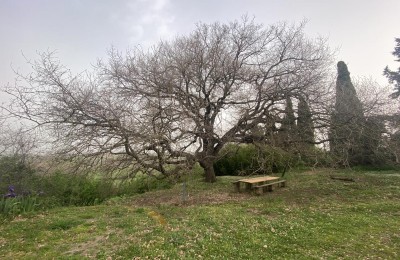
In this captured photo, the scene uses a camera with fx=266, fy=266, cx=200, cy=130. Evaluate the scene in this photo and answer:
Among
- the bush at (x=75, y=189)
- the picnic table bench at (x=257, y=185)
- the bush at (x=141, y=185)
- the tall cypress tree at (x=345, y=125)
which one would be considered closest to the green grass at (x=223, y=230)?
the picnic table bench at (x=257, y=185)

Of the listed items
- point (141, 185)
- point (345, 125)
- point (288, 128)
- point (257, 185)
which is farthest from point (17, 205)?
point (345, 125)

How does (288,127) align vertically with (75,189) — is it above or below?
above

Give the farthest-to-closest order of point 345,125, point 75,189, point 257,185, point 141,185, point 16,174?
point 141,185 < point 345,125 < point 75,189 < point 257,185 < point 16,174

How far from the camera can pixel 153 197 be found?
9.84 metres

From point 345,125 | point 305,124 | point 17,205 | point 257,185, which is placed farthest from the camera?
point 305,124

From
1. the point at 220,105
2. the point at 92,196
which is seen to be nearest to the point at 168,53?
the point at 220,105

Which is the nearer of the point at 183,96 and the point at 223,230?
the point at 223,230

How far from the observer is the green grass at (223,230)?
4.50m

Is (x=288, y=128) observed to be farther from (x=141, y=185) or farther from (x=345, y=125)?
(x=141, y=185)

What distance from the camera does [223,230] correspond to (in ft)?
17.7

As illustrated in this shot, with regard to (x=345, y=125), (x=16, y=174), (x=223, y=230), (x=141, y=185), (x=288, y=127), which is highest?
(x=288, y=127)

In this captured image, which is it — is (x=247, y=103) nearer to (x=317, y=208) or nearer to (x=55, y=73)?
(x=317, y=208)

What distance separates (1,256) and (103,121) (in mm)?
5001

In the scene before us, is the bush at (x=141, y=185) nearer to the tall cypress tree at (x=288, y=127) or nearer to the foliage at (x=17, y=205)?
the foliage at (x=17, y=205)
